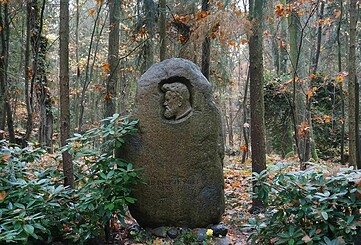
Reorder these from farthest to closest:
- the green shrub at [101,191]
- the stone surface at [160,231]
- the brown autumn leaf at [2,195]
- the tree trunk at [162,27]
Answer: the tree trunk at [162,27] < the stone surface at [160,231] < the green shrub at [101,191] < the brown autumn leaf at [2,195]

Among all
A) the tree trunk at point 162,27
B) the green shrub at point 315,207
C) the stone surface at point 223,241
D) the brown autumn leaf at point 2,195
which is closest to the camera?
the green shrub at point 315,207

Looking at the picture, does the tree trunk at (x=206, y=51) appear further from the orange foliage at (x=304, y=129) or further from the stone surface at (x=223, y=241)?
the stone surface at (x=223, y=241)

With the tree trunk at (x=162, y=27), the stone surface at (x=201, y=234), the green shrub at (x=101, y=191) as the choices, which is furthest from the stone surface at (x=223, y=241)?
the tree trunk at (x=162, y=27)

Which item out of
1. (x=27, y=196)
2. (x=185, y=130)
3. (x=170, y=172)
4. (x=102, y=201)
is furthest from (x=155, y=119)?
(x=27, y=196)

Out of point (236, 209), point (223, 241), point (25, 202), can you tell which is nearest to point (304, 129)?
point (236, 209)

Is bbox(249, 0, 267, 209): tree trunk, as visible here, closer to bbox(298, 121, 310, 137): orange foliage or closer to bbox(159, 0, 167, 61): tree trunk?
bbox(159, 0, 167, 61): tree trunk

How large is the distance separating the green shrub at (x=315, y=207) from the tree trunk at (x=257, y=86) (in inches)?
67.4

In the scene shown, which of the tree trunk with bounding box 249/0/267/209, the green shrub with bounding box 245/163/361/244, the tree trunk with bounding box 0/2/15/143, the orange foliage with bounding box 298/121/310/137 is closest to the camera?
the green shrub with bounding box 245/163/361/244

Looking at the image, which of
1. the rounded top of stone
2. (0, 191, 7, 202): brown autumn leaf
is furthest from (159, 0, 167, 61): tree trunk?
(0, 191, 7, 202): brown autumn leaf

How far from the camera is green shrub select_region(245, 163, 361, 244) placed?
128 inches

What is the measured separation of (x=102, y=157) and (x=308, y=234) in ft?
7.94

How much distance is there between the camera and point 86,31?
1709 cm

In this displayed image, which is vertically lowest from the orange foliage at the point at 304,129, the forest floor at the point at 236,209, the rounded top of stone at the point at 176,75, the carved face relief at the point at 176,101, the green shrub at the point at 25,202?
the forest floor at the point at 236,209

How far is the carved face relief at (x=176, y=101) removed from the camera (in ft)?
14.5
